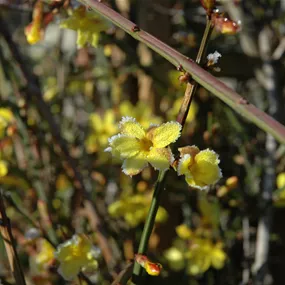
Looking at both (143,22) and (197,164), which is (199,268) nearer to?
(197,164)

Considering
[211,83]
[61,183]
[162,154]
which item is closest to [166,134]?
[162,154]

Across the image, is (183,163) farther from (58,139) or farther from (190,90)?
(58,139)

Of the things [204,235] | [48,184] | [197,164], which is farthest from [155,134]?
[48,184]

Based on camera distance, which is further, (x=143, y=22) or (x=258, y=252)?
(x=143, y=22)

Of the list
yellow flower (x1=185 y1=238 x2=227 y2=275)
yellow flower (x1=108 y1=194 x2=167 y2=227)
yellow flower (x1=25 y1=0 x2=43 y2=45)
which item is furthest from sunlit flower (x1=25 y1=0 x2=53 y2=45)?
yellow flower (x1=185 y1=238 x2=227 y2=275)

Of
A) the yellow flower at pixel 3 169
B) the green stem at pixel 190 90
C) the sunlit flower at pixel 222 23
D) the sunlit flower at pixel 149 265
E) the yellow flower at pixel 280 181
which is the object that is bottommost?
the sunlit flower at pixel 149 265

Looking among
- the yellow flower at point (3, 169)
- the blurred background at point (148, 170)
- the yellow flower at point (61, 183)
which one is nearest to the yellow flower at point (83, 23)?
the blurred background at point (148, 170)

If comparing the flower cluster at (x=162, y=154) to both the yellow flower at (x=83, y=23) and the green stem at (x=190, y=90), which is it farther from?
the yellow flower at (x=83, y=23)
